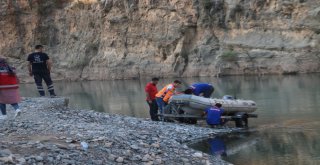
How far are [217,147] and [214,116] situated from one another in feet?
10.5

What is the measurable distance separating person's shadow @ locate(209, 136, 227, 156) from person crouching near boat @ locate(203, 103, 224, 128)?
1489mm

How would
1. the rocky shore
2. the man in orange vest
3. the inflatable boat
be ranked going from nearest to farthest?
the rocky shore, the inflatable boat, the man in orange vest

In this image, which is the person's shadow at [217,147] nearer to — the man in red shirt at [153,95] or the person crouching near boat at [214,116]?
the person crouching near boat at [214,116]

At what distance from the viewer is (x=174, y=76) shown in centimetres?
5359

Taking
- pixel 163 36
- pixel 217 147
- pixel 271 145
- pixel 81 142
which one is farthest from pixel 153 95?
pixel 163 36

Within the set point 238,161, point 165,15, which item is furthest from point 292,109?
point 165,15

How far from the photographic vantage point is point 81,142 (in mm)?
10828

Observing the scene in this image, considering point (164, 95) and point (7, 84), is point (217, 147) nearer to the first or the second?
point (164, 95)

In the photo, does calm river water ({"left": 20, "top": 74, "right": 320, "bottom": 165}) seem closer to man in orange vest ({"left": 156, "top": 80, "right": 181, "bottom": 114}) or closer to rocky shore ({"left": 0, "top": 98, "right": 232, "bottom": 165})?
rocky shore ({"left": 0, "top": 98, "right": 232, "bottom": 165})

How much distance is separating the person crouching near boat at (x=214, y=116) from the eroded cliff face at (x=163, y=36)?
1178 inches

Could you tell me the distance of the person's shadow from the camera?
14.4m

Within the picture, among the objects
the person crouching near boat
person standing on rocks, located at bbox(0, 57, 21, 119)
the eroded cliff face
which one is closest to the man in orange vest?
the person crouching near boat

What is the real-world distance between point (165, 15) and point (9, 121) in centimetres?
4439

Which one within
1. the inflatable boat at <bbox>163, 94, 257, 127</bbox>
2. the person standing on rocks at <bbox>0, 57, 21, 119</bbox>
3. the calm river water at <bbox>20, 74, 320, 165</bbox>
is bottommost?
the calm river water at <bbox>20, 74, 320, 165</bbox>
